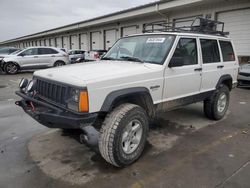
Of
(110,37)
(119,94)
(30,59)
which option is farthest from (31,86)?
(110,37)

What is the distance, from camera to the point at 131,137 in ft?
10.9

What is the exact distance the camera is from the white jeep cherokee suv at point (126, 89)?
9.48ft

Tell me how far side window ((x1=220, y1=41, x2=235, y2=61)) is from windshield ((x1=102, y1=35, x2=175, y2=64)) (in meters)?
1.89

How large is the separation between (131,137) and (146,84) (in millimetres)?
827

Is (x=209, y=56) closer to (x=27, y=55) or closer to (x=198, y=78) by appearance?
(x=198, y=78)

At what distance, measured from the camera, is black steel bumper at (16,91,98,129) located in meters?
2.77

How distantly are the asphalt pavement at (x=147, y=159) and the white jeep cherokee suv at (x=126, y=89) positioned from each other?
304 mm

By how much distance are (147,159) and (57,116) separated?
1.53 meters

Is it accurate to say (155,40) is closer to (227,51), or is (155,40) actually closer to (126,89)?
(126,89)

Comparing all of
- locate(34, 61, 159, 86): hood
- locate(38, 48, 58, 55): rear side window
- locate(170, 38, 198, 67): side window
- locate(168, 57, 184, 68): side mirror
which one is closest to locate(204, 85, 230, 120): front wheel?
locate(170, 38, 198, 67): side window

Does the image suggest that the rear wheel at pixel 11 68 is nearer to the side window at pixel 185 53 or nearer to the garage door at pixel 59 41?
the side window at pixel 185 53

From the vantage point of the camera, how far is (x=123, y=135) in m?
3.17

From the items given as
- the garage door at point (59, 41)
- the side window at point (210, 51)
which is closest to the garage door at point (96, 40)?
the garage door at point (59, 41)

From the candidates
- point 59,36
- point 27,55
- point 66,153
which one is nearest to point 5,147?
point 66,153
